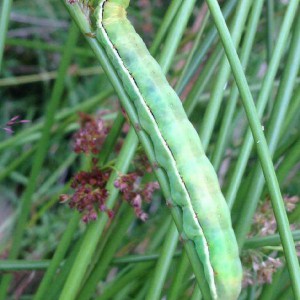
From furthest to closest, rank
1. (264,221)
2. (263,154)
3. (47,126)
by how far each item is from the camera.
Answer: (47,126)
(264,221)
(263,154)

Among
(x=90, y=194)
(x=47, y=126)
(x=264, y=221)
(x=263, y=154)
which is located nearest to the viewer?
(x=263, y=154)

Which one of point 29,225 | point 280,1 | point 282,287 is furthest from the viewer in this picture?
point 280,1

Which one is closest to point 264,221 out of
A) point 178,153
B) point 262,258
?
point 262,258

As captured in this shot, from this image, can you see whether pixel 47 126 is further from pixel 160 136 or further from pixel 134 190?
pixel 160 136

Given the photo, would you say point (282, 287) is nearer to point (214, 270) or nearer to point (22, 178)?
point (214, 270)

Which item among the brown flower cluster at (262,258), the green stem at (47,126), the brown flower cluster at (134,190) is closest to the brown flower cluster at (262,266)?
the brown flower cluster at (262,258)

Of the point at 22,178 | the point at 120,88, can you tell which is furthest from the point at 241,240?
the point at 22,178

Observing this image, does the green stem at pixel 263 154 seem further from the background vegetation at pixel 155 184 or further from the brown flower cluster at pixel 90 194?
the brown flower cluster at pixel 90 194
